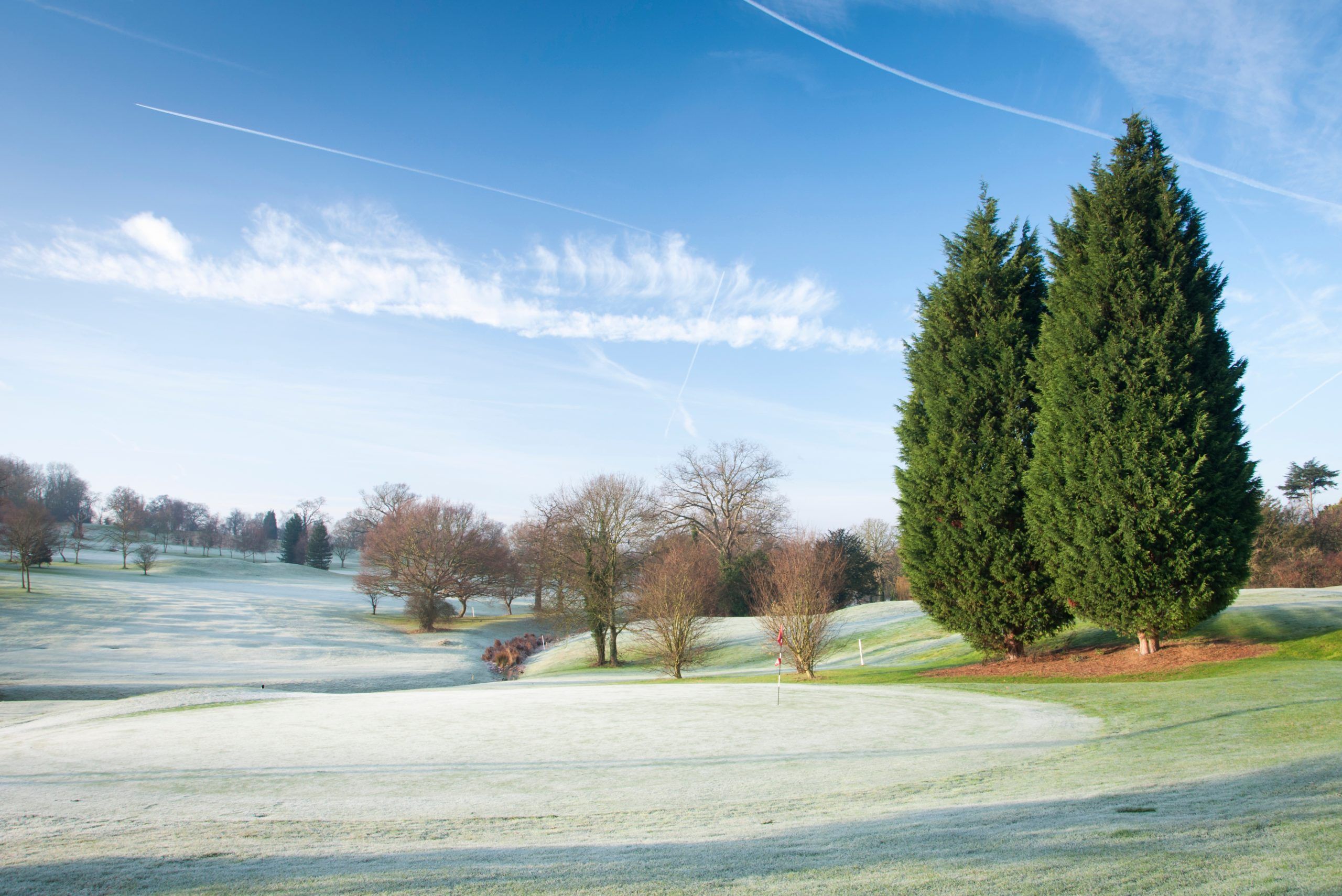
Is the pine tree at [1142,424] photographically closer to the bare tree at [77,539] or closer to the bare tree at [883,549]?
the bare tree at [883,549]

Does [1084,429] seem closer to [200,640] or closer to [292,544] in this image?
[200,640]

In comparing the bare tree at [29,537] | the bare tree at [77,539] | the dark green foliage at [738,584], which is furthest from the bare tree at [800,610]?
the bare tree at [77,539]

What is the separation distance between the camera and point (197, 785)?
29.7 feet

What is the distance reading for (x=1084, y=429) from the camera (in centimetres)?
2059

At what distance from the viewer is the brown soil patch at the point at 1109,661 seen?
1983 centimetres

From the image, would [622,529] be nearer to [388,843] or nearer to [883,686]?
[883,686]

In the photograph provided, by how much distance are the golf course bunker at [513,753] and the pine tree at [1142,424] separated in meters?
6.69

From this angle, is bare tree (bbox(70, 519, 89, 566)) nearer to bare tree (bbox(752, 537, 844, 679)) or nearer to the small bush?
Answer: the small bush

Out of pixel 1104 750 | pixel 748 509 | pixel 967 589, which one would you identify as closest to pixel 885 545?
pixel 748 509

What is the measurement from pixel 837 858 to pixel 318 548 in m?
115

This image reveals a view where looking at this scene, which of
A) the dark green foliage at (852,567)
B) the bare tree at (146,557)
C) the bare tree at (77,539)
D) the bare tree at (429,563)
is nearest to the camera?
the dark green foliage at (852,567)

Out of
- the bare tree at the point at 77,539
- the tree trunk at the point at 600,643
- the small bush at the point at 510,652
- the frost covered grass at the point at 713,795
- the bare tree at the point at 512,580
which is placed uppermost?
the bare tree at the point at 77,539

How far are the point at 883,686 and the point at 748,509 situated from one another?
47.2 meters

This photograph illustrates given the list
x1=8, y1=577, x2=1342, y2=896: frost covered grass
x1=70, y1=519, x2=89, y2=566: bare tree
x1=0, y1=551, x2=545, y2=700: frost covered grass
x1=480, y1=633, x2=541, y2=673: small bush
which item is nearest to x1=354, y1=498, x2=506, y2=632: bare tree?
x1=0, y1=551, x2=545, y2=700: frost covered grass
